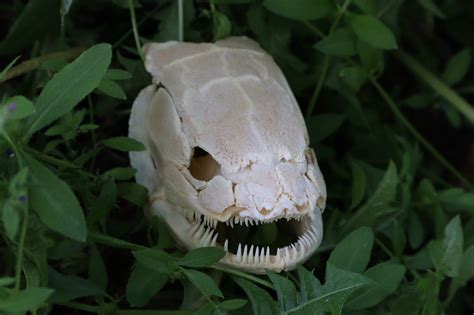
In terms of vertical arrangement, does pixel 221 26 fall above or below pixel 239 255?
above

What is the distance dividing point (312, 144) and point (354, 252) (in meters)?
0.50

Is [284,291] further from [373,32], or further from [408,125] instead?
[408,125]

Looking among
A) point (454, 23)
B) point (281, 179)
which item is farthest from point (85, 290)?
point (454, 23)

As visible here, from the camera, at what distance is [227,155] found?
5.53 ft

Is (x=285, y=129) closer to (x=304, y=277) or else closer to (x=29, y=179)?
(x=304, y=277)

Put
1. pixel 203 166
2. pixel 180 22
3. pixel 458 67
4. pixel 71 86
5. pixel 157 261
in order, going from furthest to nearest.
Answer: pixel 458 67
pixel 180 22
pixel 203 166
pixel 157 261
pixel 71 86

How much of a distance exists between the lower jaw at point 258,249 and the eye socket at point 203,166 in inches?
3.8

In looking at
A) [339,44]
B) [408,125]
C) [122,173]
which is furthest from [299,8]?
[122,173]

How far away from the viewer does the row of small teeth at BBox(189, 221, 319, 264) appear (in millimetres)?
1686

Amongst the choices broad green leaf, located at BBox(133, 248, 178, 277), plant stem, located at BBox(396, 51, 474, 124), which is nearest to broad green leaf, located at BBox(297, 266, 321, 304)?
broad green leaf, located at BBox(133, 248, 178, 277)

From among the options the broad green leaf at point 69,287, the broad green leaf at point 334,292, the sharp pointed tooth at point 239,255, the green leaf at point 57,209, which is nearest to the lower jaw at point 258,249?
the sharp pointed tooth at point 239,255

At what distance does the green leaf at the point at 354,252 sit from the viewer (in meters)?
1.73

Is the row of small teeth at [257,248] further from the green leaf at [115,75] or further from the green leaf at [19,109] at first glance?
the green leaf at [19,109]

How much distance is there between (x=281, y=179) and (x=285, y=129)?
0.14m
